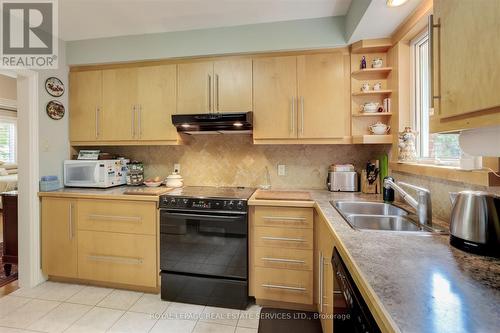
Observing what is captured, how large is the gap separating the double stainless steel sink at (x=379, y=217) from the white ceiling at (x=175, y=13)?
1.55 m

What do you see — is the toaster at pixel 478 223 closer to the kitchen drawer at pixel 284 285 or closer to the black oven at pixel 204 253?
the kitchen drawer at pixel 284 285

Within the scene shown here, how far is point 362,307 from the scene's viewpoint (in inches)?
29.7

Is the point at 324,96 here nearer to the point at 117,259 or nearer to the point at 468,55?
the point at 468,55

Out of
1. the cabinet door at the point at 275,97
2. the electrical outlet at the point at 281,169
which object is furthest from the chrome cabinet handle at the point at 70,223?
the electrical outlet at the point at 281,169

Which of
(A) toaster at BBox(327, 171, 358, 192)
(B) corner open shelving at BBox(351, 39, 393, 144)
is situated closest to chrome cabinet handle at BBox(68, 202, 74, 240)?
(A) toaster at BBox(327, 171, 358, 192)

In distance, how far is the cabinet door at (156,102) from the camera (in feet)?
7.98

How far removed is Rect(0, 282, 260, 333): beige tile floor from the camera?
179cm

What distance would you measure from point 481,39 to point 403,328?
0.81 meters

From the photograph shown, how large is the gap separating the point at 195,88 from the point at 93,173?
1.33 meters

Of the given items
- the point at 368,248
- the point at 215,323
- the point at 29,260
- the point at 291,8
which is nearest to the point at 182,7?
the point at 291,8

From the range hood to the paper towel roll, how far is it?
4.85ft

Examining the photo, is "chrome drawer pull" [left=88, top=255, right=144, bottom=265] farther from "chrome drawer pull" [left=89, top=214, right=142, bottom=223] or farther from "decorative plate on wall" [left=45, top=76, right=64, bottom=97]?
"decorative plate on wall" [left=45, top=76, right=64, bottom=97]

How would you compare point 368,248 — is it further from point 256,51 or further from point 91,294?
point 91,294

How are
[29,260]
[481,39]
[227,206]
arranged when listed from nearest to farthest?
[481,39] < [227,206] < [29,260]
